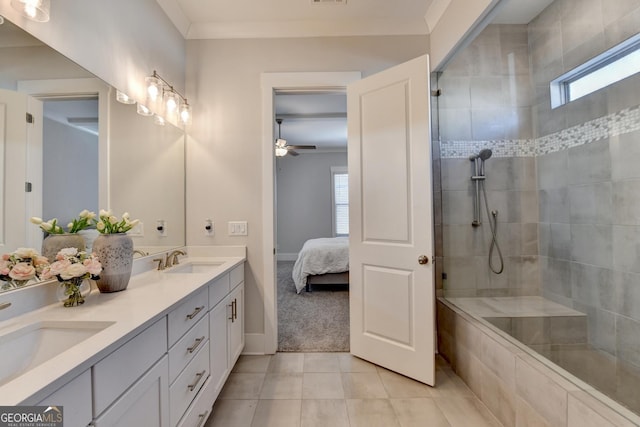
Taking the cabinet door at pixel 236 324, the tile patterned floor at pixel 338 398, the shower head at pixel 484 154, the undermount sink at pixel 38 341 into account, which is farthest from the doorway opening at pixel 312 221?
the undermount sink at pixel 38 341

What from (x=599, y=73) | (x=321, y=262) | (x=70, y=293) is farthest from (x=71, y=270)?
(x=599, y=73)

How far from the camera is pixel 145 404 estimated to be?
36.3 inches

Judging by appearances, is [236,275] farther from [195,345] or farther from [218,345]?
[195,345]

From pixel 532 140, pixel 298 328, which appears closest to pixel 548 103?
pixel 532 140

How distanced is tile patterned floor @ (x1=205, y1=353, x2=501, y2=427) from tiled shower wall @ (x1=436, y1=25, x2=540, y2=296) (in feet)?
3.05

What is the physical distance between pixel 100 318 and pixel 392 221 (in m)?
1.70

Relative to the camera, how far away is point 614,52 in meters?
1.88

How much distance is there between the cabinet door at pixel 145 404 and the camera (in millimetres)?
776

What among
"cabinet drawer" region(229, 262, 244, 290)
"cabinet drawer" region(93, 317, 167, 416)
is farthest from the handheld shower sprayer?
"cabinet drawer" region(93, 317, 167, 416)

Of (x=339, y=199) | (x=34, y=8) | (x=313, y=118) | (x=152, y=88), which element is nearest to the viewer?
(x=34, y=8)

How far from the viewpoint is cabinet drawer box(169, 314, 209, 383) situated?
1.12m

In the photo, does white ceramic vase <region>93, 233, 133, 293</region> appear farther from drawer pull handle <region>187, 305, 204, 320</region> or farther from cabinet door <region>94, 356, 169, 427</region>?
cabinet door <region>94, 356, 169, 427</region>

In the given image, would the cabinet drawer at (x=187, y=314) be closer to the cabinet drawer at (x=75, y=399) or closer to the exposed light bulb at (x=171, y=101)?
the cabinet drawer at (x=75, y=399)

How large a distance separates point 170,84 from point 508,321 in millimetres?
3117
